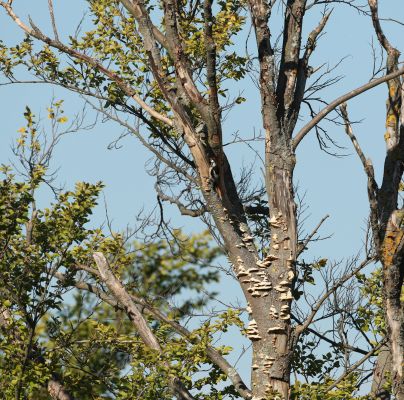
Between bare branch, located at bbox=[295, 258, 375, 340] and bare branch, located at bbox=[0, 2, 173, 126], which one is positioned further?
bare branch, located at bbox=[0, 2, 173, 126]

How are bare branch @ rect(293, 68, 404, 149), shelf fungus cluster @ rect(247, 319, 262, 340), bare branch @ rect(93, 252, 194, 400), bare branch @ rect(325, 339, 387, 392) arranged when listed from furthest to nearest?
bare branch @ rect(325, 339, 387, 392) → bare branch @ rect(93, 252, 194, 400) → bare branch @ rect(293, 68, 404, 149) → shelf fungus cluster @ rect(247, 319, 262, 340)

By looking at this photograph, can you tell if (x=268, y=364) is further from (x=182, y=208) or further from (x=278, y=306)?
Result: (x=182, y=208)

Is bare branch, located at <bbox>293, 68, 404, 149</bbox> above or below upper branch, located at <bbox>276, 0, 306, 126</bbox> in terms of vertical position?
below

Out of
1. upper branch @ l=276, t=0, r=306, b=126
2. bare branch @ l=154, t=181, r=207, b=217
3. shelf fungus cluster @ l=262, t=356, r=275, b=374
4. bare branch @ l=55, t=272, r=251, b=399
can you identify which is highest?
upper branch @ l=276, t=0, r=306, b=126

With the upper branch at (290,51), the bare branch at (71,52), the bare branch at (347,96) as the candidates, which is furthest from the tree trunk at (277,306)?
the bare branch at (71,52)

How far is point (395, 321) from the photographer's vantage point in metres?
12.6

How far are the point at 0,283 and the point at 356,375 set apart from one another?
5.40 meters

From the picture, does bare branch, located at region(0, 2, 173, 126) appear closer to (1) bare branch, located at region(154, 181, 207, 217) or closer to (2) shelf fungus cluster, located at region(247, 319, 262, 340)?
(1) bare branch, located at region(154, 181, 207, 217)

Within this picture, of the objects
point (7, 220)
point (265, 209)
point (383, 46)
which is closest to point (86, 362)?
point (7, 220)

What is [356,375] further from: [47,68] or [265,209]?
[47,68]

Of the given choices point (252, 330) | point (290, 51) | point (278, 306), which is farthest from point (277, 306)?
point (290, 51)

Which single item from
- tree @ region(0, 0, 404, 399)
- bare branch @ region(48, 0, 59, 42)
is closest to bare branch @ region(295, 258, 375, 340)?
tree @ region(0, 0, 404, 399)

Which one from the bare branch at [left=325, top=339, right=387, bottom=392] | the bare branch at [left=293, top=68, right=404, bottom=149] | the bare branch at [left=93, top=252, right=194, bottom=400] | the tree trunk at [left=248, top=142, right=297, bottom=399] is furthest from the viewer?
the bare branch at [left=325, top=339, right=387, bottom=392]

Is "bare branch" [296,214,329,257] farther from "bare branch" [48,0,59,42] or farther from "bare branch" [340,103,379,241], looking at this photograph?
"bare branch" [48,0,59,42]
